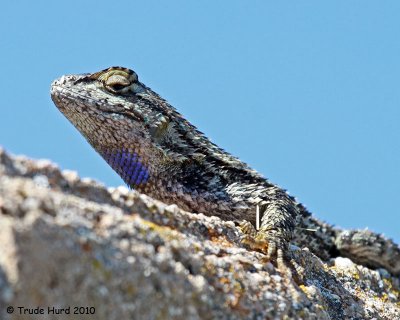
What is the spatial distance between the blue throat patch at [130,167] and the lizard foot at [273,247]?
9.03 ft

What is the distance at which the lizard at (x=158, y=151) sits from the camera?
10586 millimetres

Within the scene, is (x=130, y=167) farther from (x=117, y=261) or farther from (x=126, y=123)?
(x=117, y=261)

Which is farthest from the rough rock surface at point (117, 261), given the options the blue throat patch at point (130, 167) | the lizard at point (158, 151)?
the blue throat patch at point (130, 167)

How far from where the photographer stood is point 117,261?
5023 mm

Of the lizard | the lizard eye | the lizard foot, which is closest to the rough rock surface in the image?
the lizard foot

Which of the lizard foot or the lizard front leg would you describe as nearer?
the lizard foot

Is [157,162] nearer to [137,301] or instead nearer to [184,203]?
[184,203]

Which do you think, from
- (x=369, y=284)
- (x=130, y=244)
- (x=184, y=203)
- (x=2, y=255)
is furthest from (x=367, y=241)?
(x=2, y=255)

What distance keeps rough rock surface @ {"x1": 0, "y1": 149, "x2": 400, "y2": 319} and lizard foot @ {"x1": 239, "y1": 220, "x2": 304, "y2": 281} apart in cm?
36

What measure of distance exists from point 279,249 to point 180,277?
8.87 feet

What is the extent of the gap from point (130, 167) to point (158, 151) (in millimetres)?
408

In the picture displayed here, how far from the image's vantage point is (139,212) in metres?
6.29

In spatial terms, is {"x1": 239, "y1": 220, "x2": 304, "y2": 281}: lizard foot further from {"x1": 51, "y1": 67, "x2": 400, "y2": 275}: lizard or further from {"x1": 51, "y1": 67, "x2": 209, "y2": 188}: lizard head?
{"x1": 51, "y1": 67, "x2": 209, "y2": 188}: lizard head

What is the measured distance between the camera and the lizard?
10.6 m
